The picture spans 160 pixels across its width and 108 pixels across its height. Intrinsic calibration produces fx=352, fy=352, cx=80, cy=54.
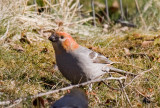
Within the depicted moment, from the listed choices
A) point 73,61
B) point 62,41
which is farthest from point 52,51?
point 73,61

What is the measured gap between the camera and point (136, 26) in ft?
25.9

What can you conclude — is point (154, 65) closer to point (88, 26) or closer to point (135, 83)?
point (135, 83)

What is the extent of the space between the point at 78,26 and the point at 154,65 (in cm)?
239

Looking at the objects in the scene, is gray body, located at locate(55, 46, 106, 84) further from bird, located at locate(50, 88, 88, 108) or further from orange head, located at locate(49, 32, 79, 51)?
bird, located at locate(50, 88, 88, 108)

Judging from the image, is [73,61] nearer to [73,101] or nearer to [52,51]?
[73,101]

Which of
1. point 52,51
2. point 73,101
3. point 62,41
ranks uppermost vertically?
point 62,41

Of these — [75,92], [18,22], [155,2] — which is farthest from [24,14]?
[75,92]

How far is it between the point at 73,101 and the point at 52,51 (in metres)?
2.81

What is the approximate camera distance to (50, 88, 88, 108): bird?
309 cm

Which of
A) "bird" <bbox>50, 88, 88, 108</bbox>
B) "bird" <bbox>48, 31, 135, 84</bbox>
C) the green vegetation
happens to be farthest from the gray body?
"bird" <bbox>50, 88, 88, 108</bbox>

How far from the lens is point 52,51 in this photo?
5887 mm

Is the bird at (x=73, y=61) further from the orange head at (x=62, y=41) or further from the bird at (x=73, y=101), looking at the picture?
the bird at (x=73, y=101)

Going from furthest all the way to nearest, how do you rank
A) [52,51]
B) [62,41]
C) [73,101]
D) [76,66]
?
[52,51] < [62,41] < [76,66] < [73,101]

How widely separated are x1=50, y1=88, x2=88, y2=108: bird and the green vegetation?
0.48m
